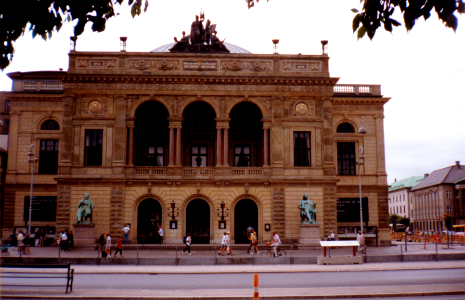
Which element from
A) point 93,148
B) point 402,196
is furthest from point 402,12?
point 402,196

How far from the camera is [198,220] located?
44.9 meters

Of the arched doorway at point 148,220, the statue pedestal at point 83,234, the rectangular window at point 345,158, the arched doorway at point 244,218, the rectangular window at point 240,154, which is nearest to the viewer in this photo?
the statue pedestal at point 83,234

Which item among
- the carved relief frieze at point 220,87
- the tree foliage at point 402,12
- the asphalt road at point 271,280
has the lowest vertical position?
the asphalt road at point 271,280

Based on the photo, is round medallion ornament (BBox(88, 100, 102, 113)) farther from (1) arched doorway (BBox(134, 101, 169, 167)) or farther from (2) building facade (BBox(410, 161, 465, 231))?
(2) building facade (BBox(410, 161, 465, 231))

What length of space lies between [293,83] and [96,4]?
128 feet

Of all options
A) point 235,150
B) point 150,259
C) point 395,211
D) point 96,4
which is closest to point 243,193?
point 235,150

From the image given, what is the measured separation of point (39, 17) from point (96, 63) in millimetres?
39687

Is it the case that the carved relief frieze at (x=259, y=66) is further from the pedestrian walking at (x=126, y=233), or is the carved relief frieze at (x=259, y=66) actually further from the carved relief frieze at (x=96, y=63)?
the pedestrian walking at (x=126, y=233)

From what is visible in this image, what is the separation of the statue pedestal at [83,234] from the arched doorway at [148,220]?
14.7 feet

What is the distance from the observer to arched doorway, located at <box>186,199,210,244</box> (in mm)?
44688

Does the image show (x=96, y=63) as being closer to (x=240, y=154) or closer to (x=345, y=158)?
(x=240, y=154)

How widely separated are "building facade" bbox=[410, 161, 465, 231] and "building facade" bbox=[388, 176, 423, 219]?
36.6 ft

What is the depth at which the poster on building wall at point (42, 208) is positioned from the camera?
51688 mm

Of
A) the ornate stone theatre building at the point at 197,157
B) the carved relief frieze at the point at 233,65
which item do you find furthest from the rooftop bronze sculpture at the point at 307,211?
the carved relief frieze at the point at 233,65
